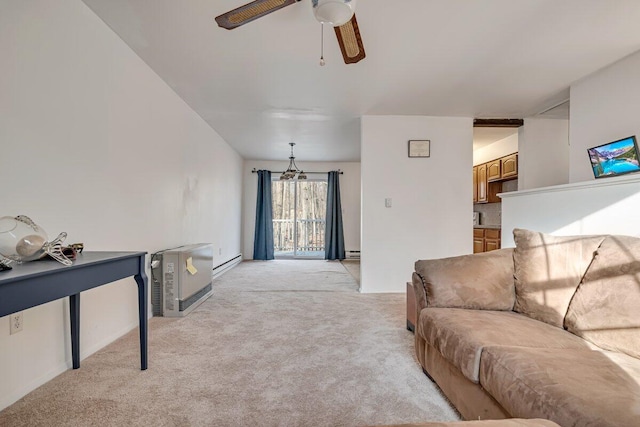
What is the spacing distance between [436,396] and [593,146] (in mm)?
2904

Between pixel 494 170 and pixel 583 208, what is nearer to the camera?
pixel 583 208

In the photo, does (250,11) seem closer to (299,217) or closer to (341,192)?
(341,192)

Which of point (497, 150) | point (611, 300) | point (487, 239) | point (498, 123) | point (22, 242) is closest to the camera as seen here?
point (22, 242)

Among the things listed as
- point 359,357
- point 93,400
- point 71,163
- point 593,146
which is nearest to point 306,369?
point 359,357

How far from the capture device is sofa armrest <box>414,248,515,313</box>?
1814 millimetres

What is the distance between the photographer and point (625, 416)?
82cm

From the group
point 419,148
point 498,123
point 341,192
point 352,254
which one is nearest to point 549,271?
point 419,148

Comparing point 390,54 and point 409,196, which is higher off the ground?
point 390,54

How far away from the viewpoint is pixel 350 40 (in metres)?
1.93

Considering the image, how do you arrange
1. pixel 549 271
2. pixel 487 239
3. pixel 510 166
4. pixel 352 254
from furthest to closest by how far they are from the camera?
1. pixel 352 254
2. pixel 487 239
3. pixel 510 166
4. pixel 549 271

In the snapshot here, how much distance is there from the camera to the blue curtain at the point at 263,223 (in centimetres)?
709

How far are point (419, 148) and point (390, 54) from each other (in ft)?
5.71

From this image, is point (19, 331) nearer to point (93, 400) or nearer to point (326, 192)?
point (93, 400)

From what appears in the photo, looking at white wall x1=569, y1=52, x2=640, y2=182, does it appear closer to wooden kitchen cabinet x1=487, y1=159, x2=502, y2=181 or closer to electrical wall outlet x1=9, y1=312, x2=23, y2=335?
wooden kitchen cabinet x1=487, y1=159, x2=502, y2=181
